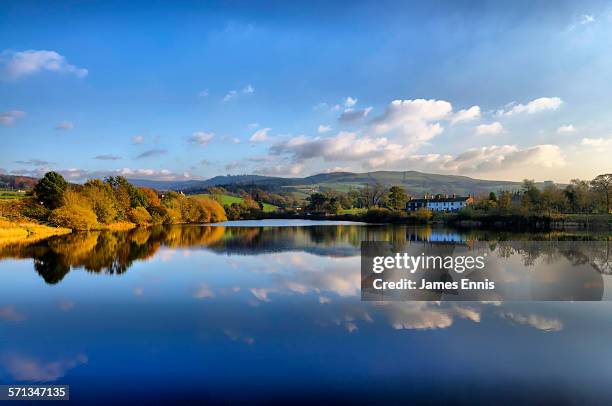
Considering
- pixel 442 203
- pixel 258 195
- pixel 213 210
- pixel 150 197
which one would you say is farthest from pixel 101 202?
pixel 258 195

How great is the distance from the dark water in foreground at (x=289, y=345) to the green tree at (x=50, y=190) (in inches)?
1391

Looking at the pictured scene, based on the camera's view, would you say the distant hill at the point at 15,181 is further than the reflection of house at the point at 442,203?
No

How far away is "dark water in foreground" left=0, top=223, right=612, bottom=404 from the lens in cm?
651

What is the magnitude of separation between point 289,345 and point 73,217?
44.4 m

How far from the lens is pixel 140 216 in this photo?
200 feet

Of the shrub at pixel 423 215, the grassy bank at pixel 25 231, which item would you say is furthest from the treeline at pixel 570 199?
the grassy bank at pixel 25 231

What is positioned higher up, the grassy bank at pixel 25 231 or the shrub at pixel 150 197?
the shrub at pixel 150 197

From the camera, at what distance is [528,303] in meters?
12.0

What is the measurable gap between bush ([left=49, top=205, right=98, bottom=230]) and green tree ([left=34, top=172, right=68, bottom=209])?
2.32m

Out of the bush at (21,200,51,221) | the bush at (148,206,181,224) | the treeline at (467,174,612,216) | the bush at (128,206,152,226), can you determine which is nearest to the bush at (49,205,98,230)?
the bush at (21,200,51,221)

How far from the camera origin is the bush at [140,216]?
59.2 meters

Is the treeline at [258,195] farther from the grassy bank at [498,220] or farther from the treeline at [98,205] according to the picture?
the treeline at [98,205]

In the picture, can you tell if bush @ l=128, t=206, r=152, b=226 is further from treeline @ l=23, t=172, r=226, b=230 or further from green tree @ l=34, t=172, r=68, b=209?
green tree @ l=34, t=172, r=68, b=209

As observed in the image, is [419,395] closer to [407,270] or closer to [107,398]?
[107,398]
